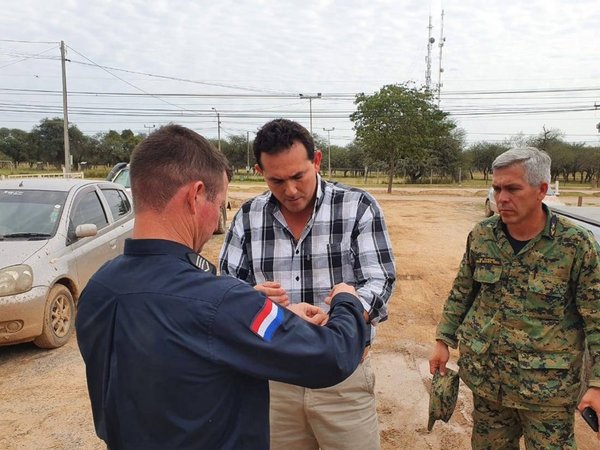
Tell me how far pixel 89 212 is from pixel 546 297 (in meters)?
5.03

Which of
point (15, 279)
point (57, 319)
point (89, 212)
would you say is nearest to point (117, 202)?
point (89, 212)

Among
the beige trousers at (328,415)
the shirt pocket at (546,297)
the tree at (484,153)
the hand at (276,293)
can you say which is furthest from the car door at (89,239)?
the tree at (484,153)

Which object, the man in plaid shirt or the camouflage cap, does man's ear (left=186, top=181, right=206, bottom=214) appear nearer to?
the man in plaid shirt

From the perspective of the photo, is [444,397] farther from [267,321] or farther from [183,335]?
[183,335]

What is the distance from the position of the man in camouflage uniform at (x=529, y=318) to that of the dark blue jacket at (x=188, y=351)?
4.39ft

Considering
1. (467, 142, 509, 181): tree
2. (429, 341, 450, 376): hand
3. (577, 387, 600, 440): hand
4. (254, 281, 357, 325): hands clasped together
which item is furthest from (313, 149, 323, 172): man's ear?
(467, 142, 509, 181): tree

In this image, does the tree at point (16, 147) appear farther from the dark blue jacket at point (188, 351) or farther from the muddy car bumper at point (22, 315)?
the dark blue jacket at point (188, 351)

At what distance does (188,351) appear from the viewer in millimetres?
1062

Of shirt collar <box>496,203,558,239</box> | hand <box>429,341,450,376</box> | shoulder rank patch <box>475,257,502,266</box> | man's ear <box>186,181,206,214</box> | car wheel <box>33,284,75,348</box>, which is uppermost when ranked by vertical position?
man's ear <box>186,181,206,214</box>

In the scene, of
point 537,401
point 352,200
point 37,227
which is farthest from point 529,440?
point 37,227

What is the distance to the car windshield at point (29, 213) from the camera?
4.93 m

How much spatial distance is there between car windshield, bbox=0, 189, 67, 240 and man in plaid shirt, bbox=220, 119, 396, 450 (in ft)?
12.3

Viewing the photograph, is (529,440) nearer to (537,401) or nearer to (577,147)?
(537,401)

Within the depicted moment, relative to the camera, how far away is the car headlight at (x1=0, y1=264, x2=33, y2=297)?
4.29 metres
